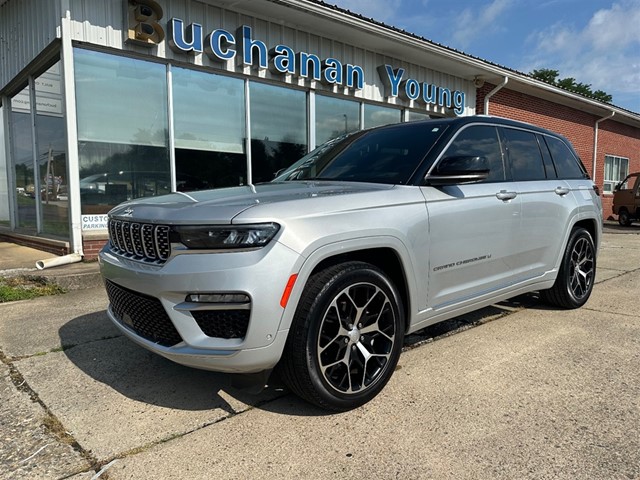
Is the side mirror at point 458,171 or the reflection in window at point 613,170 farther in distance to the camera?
the reflection in window at point 613,170

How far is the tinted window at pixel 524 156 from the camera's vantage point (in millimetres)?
3979

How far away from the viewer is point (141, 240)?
8.52ft

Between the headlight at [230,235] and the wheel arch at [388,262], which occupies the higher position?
the headlight at [230,235]

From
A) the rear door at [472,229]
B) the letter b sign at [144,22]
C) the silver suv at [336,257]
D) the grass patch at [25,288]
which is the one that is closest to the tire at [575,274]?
the silver suv at [336,257]

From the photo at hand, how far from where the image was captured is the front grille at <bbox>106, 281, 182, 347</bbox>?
2.45 meters

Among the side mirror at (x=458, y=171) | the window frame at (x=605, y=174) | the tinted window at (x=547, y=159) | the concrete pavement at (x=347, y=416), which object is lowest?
the concrete pavement at (x=347, y=416)

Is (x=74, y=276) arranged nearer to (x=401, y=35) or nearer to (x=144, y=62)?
(x=144, y=62)

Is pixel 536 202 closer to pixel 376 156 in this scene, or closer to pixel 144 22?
pixel 376 156

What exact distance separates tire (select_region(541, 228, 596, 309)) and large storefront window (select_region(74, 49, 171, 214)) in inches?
235

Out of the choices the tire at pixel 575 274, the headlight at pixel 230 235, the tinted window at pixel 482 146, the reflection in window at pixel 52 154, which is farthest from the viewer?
the reflection in window at pixel 52 154

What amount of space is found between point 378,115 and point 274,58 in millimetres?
3237

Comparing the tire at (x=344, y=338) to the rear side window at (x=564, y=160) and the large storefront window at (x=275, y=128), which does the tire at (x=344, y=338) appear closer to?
the rear side window at (x=564, y=160)

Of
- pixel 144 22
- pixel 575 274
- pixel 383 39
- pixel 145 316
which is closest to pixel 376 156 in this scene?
pixel 145 316

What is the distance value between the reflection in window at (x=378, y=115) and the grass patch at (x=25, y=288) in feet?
24.1
